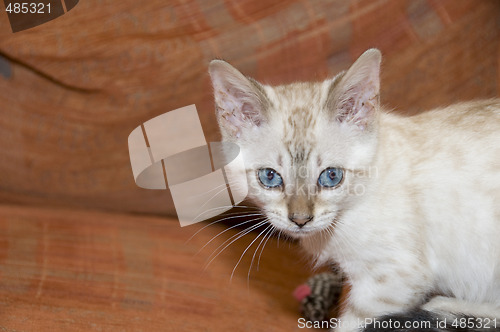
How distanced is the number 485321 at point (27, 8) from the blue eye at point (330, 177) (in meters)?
1.13

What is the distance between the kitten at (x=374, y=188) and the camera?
1.35m

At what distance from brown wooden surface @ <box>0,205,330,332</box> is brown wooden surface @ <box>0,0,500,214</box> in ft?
0.49

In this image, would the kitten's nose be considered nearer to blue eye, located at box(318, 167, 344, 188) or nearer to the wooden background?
blue eye, located at box(318, 167, 344, 188)

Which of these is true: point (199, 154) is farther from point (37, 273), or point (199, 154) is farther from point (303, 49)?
point (37, 273)

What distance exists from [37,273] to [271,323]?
0.78 m

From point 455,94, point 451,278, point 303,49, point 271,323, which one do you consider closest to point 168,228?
point 271,323

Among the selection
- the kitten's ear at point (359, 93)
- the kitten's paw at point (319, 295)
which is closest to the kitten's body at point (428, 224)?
the kitten's ear at point (359, 93)

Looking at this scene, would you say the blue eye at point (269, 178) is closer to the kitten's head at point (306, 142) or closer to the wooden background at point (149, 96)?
the kitten's head at point (306, 142)

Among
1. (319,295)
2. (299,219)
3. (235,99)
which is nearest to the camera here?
(299,219)

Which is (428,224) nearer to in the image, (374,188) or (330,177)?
(374,188)

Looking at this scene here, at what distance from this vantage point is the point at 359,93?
136 cm

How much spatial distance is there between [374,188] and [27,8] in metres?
1.32

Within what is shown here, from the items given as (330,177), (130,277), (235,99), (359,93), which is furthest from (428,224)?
(130,277)

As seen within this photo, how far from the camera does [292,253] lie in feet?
6.72
